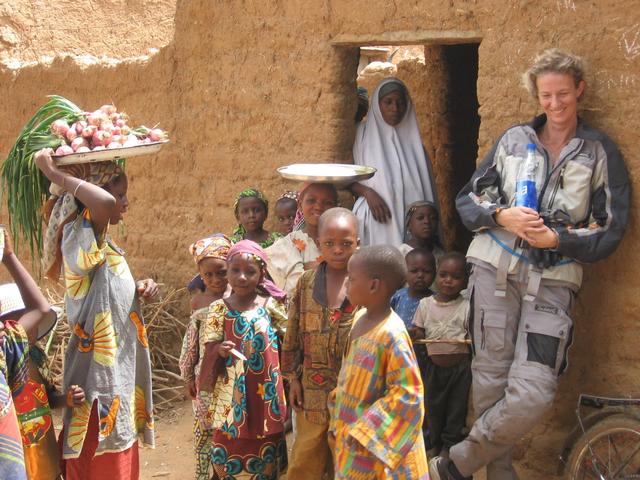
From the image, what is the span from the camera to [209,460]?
446 centimetres

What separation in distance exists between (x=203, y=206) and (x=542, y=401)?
10.2ft

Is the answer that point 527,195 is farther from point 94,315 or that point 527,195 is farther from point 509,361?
point 94,315

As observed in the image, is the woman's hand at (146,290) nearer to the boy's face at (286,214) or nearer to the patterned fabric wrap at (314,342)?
the patterned fabric wrap at (314,342)

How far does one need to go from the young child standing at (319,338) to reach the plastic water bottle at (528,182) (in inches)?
32.8

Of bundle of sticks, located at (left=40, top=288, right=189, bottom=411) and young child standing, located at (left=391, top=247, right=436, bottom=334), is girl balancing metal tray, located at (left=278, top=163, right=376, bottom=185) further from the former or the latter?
bundle of sticks, located at (left=40, top=288, right=189, bottom=411)

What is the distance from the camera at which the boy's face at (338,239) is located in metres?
3.81

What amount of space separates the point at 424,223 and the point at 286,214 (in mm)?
955

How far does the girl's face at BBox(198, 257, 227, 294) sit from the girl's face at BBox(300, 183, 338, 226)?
22.8 inches

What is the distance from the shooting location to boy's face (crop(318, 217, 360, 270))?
3814 millimetres

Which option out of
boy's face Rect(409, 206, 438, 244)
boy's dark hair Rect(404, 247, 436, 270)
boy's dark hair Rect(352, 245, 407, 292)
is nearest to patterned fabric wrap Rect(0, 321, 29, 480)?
boy's dark hair Rect(352, 245, 407, 292)

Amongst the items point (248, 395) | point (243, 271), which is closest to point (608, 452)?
point (248, 395)

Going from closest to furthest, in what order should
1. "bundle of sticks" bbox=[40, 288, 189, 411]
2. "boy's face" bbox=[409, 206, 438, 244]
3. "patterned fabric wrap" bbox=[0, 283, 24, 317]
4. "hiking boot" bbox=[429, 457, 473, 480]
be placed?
1. "patterned fabric wrap" bbox=[0, 283, 24, 317]
2. "hiking boot" bbox=[429, 457, 473, 480]
3. "boy's face" bbox=[409, 206, 438, 244]
4. "bundle of sticks" bbox=[40, 288, 189, 411]

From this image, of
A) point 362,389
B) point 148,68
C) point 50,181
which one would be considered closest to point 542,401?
point 362,389

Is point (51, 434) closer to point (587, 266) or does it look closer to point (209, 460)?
point (209, 460)
